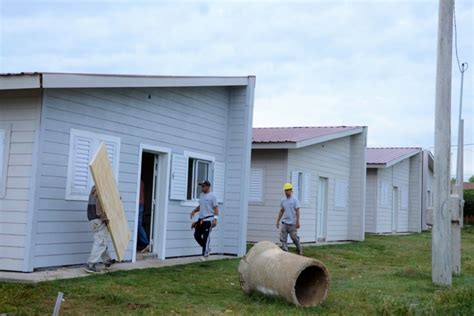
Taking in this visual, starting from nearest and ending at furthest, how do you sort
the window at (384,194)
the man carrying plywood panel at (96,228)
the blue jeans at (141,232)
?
the man carrying plywood panel at (96,228)
the blue jeans at (141,232)
the window at (384,194)

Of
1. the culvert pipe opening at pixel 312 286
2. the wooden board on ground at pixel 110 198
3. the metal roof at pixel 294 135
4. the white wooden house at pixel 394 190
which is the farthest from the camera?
the white wooden house at pixel 394 190

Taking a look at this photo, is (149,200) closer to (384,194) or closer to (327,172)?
(327,172)

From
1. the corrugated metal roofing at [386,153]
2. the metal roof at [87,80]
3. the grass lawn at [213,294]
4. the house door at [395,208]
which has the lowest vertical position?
the grass lawn at [213,294]

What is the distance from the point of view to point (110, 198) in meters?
10.7

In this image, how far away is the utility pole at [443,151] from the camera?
1109 cm

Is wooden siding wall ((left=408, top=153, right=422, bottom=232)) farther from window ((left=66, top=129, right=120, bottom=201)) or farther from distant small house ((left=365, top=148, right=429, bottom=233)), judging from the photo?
window ((left=66, top=129, right=120, bottom=201))

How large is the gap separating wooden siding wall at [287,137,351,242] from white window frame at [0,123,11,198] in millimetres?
10002

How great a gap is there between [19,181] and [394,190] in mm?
23070

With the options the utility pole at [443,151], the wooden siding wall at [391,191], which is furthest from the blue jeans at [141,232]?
the wooden siding wall at [391,191]

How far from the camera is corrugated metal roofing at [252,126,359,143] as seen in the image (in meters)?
18.7

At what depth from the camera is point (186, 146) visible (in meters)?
14.2

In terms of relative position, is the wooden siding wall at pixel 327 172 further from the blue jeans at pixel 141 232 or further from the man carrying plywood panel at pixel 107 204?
the man carrying plywood panel at pixel 107 204

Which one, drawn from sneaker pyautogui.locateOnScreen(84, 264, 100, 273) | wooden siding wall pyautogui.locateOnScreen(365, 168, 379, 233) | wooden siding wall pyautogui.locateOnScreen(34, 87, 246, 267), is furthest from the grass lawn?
A: wooden siding wall pyautogui.locateOnScreen(365, 168, 379, 233)

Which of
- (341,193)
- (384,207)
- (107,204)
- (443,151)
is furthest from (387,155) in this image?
(107,204)
